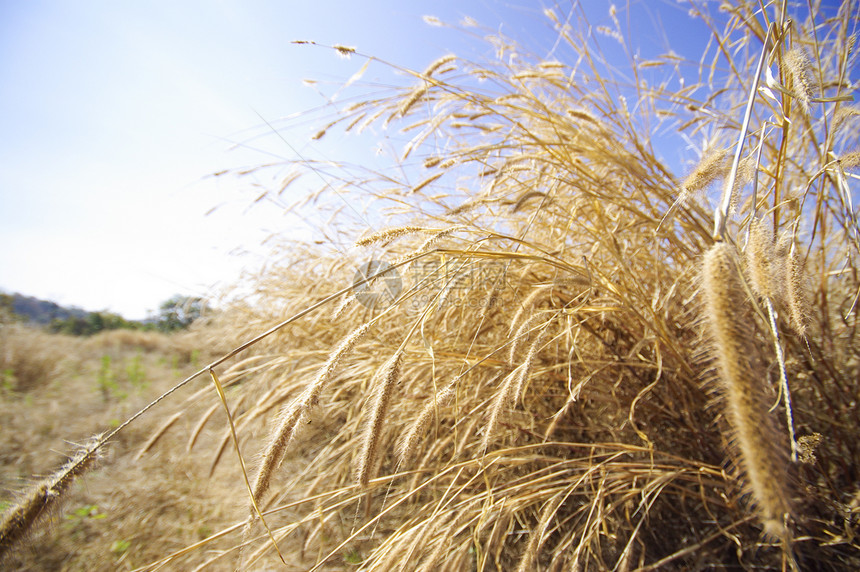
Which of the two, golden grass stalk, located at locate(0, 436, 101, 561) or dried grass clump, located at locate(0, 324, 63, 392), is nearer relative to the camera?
golden grass stalk, located at locate(0, 436, 101, 561)

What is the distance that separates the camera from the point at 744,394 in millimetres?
412

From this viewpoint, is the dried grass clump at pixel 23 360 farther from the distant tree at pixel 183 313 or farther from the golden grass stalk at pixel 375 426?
the golden grass stalk at pixel 375 426

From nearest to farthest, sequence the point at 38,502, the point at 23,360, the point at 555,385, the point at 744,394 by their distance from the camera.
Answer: the point at 744,394
the point at 38,502
the point at 555,385
the point at 23,360

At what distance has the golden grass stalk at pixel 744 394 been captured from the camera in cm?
38

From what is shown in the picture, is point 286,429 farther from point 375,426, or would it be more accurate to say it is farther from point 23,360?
point 23,360

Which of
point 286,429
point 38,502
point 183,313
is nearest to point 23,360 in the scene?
point 183,313

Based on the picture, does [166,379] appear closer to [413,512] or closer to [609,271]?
[413,512]

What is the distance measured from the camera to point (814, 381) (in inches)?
41.5

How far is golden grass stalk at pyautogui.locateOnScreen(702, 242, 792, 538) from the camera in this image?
380mm

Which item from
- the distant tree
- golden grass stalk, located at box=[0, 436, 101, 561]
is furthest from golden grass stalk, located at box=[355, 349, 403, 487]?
the distant tree

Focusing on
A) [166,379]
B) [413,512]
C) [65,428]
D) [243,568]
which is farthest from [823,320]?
[166,379]

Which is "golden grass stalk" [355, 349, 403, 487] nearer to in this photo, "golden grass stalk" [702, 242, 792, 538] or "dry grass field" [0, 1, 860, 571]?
"dry grass field" [0, 1, 860, 571]

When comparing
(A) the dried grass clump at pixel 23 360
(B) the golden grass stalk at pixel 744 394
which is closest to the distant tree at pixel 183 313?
(A) the dried grass clump at pixel 23 360

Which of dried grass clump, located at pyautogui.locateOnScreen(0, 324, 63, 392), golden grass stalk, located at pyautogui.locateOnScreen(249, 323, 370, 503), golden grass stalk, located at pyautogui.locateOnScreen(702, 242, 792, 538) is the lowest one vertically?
dried grass clump, located at pyautogui.locateOnScreen(0, 324, 63, 392)
